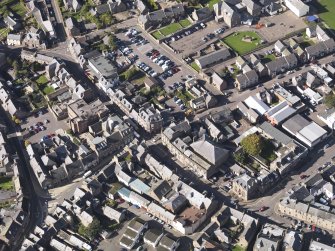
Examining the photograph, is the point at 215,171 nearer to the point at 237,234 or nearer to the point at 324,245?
the point at 237,234

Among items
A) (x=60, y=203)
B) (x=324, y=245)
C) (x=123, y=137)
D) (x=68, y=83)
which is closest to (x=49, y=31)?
(x=68, y=83)

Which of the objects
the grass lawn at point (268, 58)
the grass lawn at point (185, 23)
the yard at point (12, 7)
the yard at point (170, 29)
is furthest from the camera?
the yard at point (12, 7)

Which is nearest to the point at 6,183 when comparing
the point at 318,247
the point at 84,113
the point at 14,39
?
the point at 84,113

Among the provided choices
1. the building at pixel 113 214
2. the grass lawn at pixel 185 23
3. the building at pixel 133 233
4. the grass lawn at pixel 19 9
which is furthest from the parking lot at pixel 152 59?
the building at pixel 133 233

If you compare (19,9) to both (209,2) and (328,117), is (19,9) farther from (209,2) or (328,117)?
(328,117)

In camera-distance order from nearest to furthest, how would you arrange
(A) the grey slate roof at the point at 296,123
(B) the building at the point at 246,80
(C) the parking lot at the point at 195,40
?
(A) the grey slate roof at the point at 296,123 → (B) the building at the point at 246,80 → (C) the parking lot at the point at 195,40

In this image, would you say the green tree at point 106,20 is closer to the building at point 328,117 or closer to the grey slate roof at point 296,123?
the grey slate roof at point 296,123
